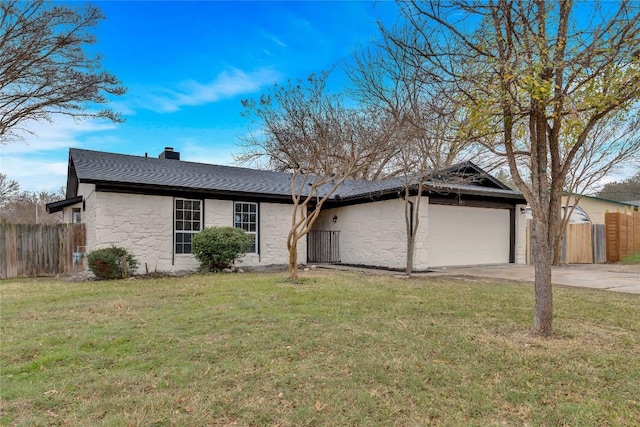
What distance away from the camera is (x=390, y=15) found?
5367mm

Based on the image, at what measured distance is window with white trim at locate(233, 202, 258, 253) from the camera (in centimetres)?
1243

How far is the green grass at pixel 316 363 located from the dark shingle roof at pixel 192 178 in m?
4.77

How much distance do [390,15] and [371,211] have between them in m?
8.09

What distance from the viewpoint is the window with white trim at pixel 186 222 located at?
1147cm

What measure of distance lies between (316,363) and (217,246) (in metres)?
7.49

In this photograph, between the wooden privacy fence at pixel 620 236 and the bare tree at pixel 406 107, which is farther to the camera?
the wooden privacy fence at pixel 620 236

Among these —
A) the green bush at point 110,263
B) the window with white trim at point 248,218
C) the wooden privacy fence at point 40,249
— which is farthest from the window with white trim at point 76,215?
the window with white trim at point 248,218

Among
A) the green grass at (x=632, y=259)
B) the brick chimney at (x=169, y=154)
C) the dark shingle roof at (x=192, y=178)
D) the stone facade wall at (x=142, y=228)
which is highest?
the brick chimney at (x=169, y=154)

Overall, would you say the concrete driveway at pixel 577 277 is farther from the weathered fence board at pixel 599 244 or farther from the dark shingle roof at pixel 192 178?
the weathered fence board at pixel 599 244

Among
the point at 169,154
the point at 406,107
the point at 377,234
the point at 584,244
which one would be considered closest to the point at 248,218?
the point at 377,234

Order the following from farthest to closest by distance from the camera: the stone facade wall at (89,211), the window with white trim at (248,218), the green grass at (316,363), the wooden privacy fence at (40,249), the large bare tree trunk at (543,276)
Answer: the window with white trim at (248,218), the wooden privacy fence at (40,249), the stone facade wall at (89,211), the large bare tree trunk at (543,276), the green grass at (316,363)

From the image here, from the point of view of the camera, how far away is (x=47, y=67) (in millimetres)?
12016

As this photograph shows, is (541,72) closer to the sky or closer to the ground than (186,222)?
closer to the sky

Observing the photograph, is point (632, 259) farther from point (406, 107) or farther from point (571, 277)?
point (406, 107)
